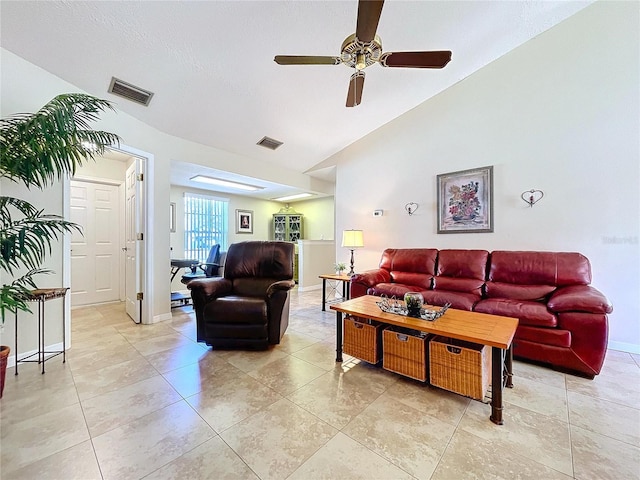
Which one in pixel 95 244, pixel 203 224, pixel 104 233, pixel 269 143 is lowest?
pixel 95 244

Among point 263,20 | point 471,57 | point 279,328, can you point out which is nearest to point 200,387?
point 279,328

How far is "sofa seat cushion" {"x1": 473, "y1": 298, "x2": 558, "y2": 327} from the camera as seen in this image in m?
2.17

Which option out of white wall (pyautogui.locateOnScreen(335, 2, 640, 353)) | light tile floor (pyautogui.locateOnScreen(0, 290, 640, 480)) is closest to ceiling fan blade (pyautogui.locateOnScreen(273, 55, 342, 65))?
white wall (pyautogui.locateOnScreen(335, 2, 640, 353))

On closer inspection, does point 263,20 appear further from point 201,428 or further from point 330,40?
point 201,428

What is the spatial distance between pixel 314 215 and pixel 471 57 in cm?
430

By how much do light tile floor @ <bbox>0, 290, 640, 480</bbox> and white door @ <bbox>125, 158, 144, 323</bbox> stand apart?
115 cm

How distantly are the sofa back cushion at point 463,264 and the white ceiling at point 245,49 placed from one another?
226 cm

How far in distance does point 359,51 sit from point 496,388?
2.34 m

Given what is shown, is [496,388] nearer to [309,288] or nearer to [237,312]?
[237,312]

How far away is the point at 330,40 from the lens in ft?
8.20

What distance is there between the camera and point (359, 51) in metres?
1.87

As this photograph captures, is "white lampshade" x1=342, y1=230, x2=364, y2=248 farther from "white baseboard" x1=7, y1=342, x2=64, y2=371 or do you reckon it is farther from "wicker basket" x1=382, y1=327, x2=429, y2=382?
"white baseboard" x1=7, y1=342, x2=64, y2=371

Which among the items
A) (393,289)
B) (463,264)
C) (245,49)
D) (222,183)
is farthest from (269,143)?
(463,264)

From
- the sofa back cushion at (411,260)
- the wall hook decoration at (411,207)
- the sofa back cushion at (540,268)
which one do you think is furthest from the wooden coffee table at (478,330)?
the wall hook decoration at (411,207)
